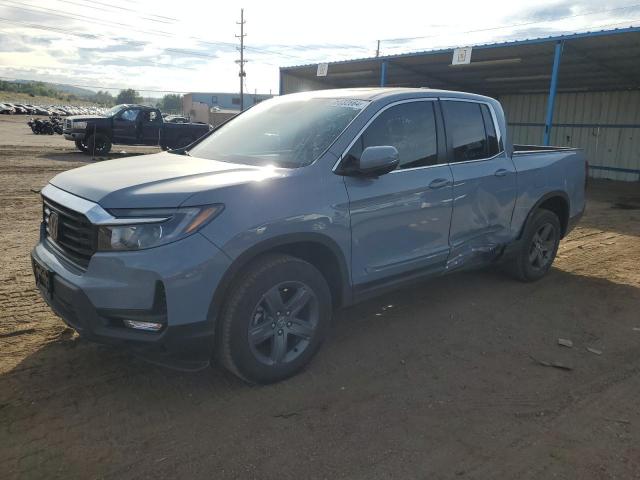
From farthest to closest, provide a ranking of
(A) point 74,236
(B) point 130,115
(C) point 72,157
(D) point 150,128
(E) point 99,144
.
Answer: (D) point 150,128
(B) point 130,115
(E) point 99,144
(C) point 72,157
(A) point 74,236

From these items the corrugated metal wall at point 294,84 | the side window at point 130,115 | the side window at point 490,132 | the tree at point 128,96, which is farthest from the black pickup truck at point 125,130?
the tree at point 128,96

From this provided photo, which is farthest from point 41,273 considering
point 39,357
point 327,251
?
point 327,251

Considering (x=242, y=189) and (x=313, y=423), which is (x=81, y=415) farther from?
(x=242, y=189)

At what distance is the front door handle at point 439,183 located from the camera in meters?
4.11

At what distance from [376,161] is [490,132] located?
79.5 inches

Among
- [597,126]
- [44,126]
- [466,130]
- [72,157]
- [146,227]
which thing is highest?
[597,126]

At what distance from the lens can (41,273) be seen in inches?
131

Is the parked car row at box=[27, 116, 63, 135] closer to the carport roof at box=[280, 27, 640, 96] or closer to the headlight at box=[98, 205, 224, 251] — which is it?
the carport roof at box=[280, 27, 640, 96]

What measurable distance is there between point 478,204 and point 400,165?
1061 mm

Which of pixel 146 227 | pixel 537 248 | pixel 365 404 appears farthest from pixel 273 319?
pixel 537 248

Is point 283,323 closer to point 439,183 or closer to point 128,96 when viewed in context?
point 439,183

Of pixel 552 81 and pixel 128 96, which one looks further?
pixel 128 96

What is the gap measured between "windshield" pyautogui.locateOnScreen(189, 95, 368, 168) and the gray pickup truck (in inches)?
0.7

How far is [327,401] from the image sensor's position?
10.7 feet
